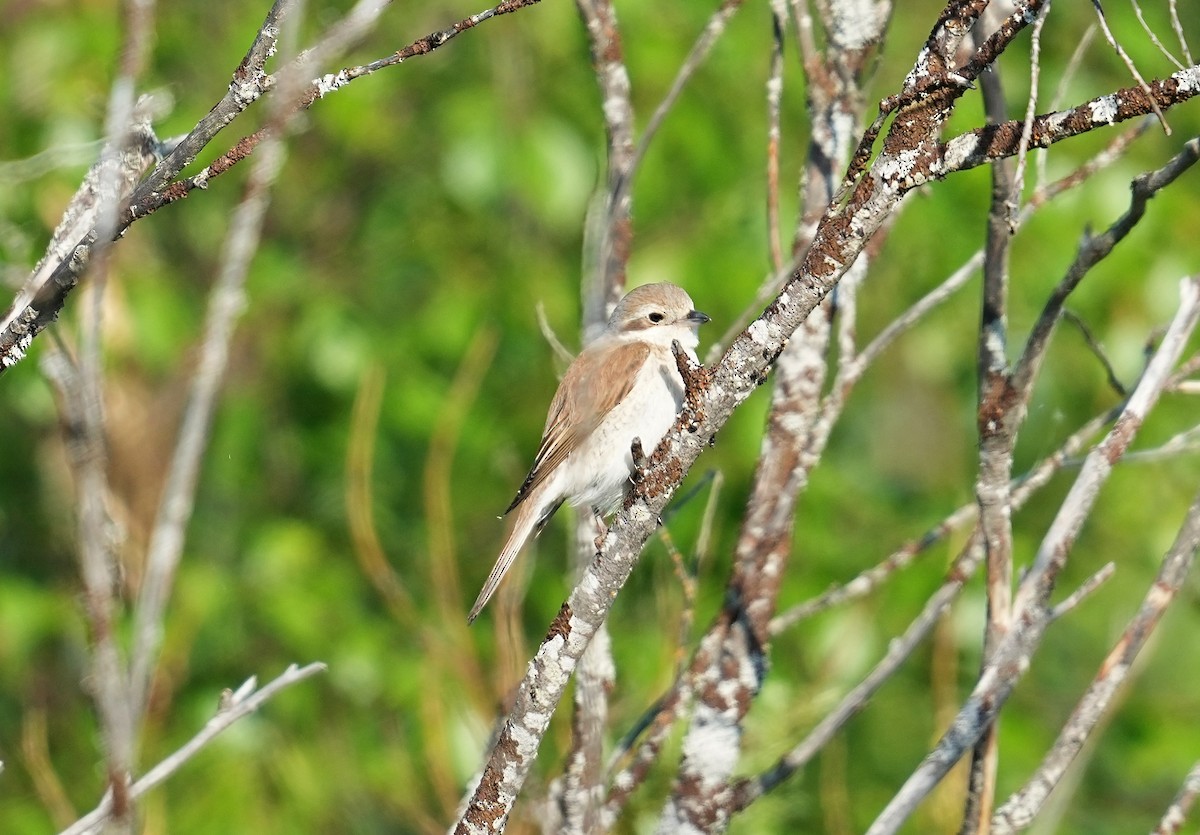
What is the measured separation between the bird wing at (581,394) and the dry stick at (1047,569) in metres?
1.76

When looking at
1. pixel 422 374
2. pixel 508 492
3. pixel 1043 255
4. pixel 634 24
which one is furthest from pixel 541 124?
pixel 1043 255

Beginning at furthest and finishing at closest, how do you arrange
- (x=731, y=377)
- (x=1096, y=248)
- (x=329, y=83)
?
1. (x=1096, y=248)
2. (x=329, y=83)
3. (x=731, y=377)

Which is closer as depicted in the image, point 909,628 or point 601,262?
point 909,628

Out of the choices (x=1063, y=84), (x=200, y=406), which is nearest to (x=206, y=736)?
(x=200, y=406)

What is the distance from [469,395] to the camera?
6.22 meters

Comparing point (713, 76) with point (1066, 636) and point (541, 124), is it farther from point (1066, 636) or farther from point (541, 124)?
point (1066, 636)

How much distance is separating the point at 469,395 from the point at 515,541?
1.89 meters

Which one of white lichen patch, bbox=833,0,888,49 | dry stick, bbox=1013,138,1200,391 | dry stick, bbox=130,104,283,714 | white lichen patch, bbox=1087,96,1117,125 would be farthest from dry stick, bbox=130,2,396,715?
white lichen patch, bbox=833,0,888,49

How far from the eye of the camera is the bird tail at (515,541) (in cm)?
419

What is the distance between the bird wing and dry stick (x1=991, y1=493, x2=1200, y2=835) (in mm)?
1983

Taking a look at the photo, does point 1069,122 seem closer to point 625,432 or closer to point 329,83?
point 329,83

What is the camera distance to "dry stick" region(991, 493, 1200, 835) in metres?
2.72

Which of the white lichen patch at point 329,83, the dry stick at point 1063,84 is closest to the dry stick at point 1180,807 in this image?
the dry stick at point 1063,84

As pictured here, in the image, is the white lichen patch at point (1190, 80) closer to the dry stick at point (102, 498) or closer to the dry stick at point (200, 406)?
the dry stick at point (200, 406)
